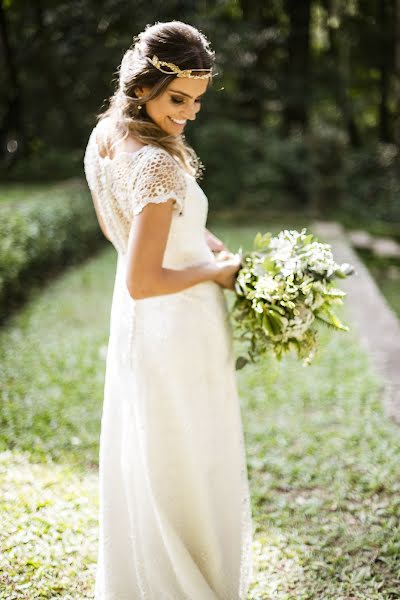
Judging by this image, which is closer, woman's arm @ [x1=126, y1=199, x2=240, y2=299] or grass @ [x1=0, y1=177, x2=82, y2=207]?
woman's arm @ [x1=126, y1=199, x2=240, y2=299]

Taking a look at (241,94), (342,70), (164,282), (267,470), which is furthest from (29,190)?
(342,70)

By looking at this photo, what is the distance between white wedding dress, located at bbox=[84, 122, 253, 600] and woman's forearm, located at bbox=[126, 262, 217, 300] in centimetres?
7

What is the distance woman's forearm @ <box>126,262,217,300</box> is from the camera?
1.96m

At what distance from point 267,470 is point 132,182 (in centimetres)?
229

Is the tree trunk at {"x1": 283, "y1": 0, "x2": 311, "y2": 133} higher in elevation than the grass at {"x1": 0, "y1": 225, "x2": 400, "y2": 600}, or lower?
higher

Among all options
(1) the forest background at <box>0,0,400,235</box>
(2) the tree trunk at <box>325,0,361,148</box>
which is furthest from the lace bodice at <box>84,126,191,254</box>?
(2) the tree trunk at <box>325,0,361,148</box>

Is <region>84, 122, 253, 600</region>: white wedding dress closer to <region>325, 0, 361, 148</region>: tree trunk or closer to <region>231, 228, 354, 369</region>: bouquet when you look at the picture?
<region>231, 228, 354, 369</region>: bouquet

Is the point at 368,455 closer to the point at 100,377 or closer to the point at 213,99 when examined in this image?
the point at 100,377

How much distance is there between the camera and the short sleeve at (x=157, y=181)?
1.90 meters

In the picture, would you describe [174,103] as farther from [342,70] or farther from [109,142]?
[342,70]

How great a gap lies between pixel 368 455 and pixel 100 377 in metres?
2.15

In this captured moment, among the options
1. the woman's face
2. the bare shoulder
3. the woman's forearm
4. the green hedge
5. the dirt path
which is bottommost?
the dirt path

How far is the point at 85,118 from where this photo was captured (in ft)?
39.0

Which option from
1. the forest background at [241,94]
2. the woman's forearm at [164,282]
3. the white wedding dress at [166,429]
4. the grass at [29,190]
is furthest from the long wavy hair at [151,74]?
the forest background at [241,94]
